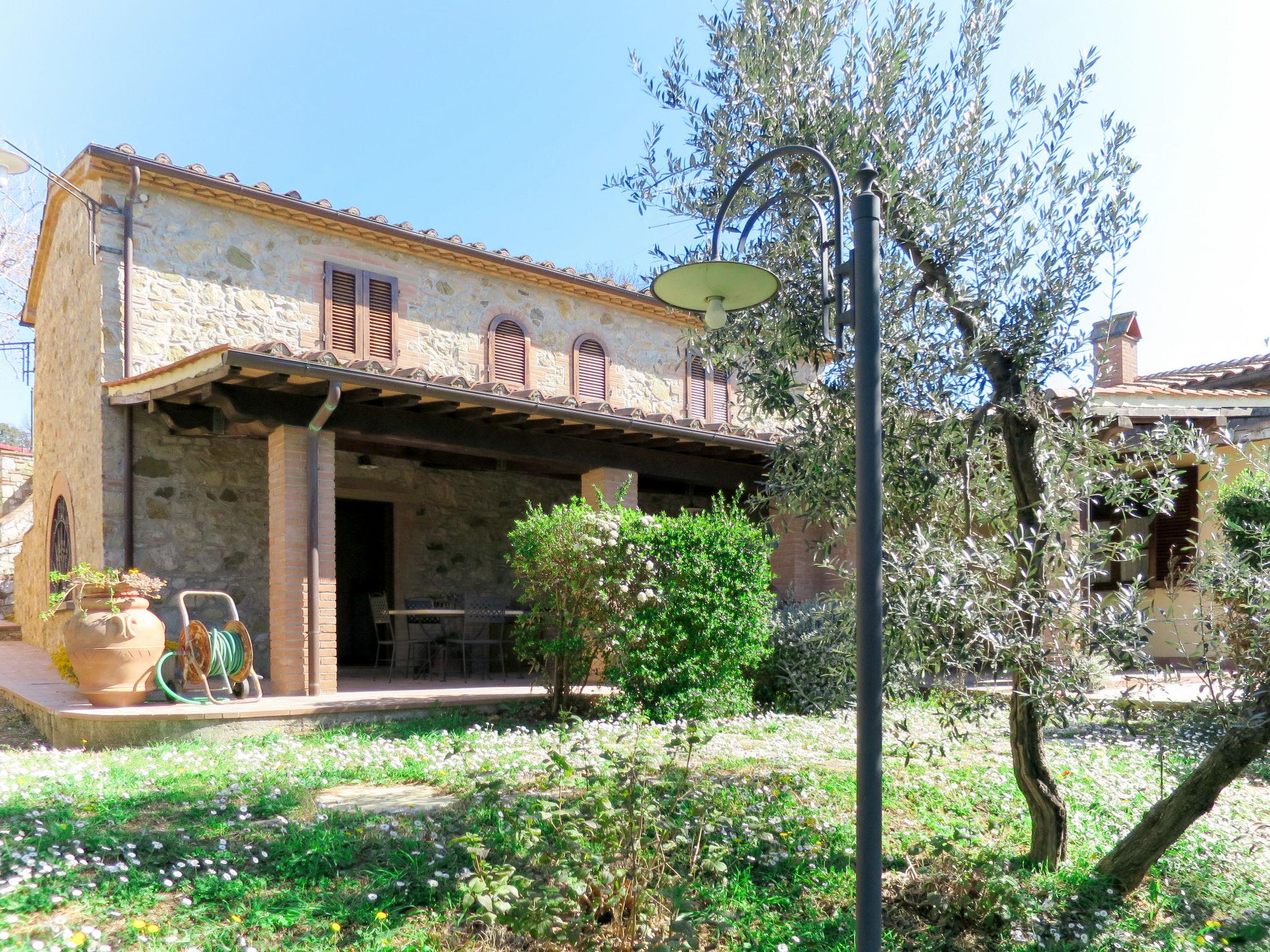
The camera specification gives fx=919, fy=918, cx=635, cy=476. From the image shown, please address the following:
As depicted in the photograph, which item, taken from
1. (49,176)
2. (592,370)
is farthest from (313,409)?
(592,370)

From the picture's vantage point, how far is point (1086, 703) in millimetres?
3445

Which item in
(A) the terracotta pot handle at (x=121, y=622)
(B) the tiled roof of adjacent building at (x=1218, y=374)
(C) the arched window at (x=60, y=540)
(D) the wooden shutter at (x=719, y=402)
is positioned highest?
(B) the tiled roof of adjacent building at (x=1218, y=374)

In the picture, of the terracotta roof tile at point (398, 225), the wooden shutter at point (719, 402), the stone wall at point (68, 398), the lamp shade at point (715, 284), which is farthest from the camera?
the wooden shutter at point (719, 402)

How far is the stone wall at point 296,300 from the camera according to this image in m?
8.88

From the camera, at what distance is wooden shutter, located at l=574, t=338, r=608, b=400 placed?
38.9 ft

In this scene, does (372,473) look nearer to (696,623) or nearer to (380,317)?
(380,317)

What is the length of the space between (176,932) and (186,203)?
26.4ft

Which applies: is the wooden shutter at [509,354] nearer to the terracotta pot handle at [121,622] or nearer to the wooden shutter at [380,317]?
the wooden shutter at [380,317]

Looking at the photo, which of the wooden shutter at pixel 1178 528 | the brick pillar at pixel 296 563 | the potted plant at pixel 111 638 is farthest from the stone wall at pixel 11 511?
the wooden shutter at pixel 1178 528

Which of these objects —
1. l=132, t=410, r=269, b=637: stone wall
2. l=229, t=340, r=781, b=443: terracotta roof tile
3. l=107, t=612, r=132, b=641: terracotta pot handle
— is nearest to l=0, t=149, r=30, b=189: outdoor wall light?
l=132, t=410, r=269, b=637: stone wall

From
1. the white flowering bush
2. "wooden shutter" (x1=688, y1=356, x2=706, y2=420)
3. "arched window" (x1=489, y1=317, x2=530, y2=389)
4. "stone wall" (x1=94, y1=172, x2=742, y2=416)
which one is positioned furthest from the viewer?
"wooden shutter" (x1=688, y1=356, x2=706, y2=420)

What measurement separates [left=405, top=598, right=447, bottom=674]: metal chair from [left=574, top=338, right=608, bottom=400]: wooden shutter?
11.7 feet

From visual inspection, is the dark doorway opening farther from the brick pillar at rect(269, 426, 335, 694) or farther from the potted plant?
the potted plant

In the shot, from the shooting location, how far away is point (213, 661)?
6699mm
